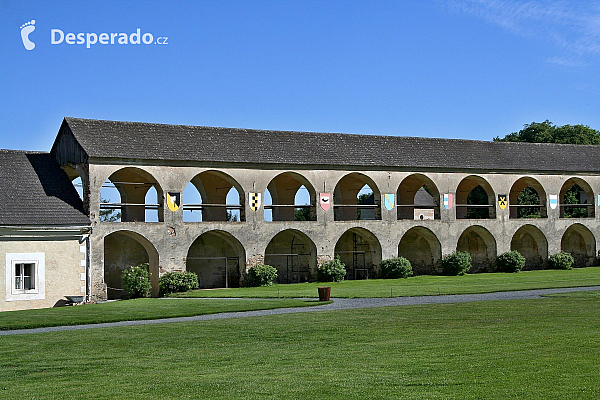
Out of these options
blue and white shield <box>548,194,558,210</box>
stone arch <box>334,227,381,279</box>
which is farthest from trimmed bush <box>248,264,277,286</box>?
blue and white shield <box>548,194,558,210</box>

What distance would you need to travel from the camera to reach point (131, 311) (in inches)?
909

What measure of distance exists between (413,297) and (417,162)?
14332mm

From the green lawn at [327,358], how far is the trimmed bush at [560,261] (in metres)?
24.5

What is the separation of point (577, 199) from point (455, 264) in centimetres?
2156

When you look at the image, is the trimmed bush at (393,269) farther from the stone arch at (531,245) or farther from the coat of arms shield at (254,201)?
the stone arch at (531,245)

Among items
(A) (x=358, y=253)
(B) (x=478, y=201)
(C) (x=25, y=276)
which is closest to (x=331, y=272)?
(A) (x=358, y=253)

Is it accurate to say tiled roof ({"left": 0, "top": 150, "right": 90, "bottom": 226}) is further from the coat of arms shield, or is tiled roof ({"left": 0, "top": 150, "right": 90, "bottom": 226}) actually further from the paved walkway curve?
the paved walkway curve

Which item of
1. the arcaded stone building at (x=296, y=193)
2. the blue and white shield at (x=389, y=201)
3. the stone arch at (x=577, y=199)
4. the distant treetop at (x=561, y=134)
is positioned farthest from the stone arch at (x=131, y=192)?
the distant treetop at (x=561, y=134)

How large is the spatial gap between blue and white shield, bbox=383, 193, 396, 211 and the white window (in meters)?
18.1

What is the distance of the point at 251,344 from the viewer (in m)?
14.3

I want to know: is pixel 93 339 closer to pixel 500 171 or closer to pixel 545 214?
pixel 500 171

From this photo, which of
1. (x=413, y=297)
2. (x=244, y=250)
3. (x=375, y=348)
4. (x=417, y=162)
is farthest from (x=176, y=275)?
(x=375, y=348)

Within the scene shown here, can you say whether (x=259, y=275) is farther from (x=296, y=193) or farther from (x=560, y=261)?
(x=560, y=261)

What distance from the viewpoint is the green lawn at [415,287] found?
28000 mm
